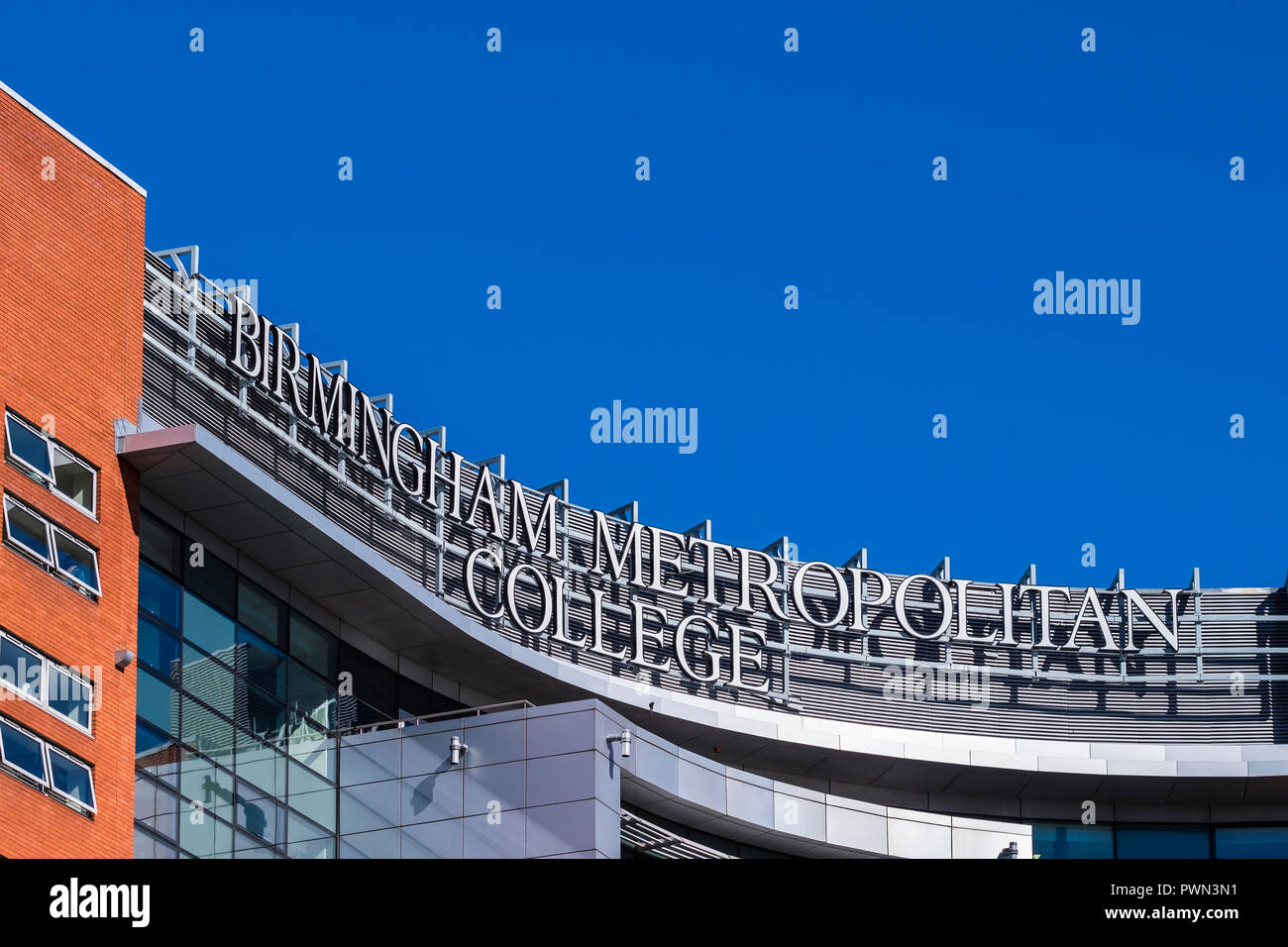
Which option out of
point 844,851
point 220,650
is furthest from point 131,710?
point 844,851

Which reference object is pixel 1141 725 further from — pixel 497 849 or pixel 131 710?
pixel 131 710

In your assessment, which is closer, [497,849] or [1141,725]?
[497,849]

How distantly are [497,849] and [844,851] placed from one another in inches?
500

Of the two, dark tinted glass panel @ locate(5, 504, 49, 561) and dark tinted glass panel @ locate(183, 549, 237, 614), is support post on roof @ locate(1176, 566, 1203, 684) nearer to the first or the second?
dark tinted glass panel @ locate(183, 549, 237, 614)

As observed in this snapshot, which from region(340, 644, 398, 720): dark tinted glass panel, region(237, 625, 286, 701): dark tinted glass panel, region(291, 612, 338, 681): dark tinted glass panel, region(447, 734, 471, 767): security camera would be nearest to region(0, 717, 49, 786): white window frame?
region(237, 625, 286, 701): dark tinted glass panel

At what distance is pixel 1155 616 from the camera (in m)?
62.6

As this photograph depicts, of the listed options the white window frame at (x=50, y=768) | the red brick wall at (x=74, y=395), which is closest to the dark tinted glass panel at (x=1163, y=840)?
the red brick wall at (x=74, y=395)

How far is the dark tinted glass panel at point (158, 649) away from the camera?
40.1 m

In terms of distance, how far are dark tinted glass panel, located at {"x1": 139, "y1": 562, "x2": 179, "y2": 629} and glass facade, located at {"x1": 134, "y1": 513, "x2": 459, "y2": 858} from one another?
0.03 metres

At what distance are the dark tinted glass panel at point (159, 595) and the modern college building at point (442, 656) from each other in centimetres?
6

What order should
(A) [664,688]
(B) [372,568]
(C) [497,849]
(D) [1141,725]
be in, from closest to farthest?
(C) [497,849] < (B) [372,568] < (A) [664,688] < (D) [1141,725]

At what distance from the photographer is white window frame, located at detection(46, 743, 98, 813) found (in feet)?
117
